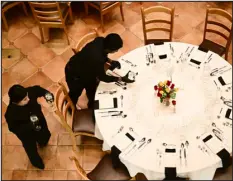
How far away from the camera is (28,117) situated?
4387 millimetres

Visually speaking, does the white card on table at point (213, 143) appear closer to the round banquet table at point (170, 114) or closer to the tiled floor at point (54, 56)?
the round banquet table at point (170, 114)

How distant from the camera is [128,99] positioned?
4.57m

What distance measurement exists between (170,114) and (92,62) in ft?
3.55

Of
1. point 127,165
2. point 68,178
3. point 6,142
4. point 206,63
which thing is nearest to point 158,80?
point 206,63

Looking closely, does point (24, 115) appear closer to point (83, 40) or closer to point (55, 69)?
point (83, 40)

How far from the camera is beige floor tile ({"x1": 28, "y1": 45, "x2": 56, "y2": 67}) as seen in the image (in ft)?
20.0

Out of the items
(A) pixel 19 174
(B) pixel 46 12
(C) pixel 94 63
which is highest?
(C) pixel 94 63

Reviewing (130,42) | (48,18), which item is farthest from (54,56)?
(130,42)

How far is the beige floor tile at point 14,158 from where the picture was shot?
203 inches

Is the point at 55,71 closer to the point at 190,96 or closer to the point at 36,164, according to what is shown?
the point at 36,164

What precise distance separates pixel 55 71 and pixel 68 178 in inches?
69.6

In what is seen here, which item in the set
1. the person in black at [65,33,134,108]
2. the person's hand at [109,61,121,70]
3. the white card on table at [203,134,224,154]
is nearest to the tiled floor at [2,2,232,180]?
the person in black at [65,33,134,108]

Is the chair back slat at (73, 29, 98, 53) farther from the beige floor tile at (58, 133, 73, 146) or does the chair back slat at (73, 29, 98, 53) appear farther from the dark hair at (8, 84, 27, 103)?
the beige floor tile at (58, 133, 73, 146)

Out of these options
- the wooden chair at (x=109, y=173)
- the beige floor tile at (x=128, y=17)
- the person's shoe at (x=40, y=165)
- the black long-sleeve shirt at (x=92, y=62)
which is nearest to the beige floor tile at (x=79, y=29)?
the beige floor tile at (x=128, y=17)
